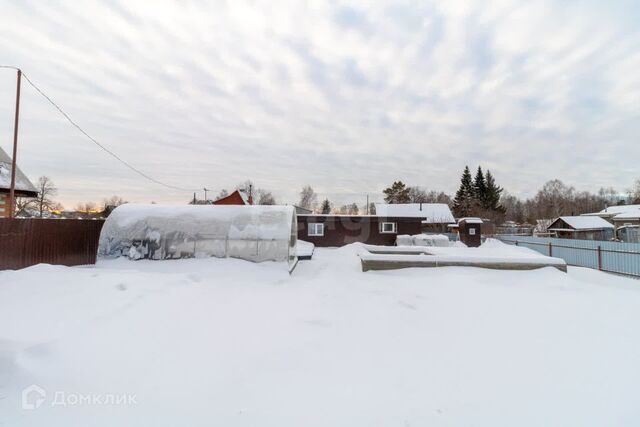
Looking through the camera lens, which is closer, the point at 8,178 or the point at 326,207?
the point at 8,178

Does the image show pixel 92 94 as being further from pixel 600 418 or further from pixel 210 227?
pixel 600 418

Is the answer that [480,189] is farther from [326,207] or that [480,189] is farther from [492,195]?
[326,207]

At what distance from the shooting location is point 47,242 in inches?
348

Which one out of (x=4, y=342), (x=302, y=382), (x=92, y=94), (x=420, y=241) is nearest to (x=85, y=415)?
(x=4, y=342)

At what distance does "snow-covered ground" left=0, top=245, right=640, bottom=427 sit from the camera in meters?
2.59

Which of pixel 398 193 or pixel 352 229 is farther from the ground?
pixel 398 193

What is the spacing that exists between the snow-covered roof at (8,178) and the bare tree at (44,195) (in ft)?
126

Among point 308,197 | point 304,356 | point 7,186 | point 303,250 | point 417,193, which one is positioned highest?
point 417,193

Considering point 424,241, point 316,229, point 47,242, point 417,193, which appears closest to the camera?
point 47,242

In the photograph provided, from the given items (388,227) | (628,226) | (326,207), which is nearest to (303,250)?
(388,227)

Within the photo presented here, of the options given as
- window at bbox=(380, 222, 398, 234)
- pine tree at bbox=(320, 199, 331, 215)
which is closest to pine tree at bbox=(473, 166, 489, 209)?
pine tree at bbox=(320, 199, 331, 215)

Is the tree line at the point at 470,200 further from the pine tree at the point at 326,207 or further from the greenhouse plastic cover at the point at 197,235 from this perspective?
the greenhouse plastic cover at the point at 197,235

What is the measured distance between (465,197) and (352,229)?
4179 centimetres

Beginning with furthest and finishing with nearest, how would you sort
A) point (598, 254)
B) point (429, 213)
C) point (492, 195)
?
point (492, 195), point (429, 213), point (598, 254)
